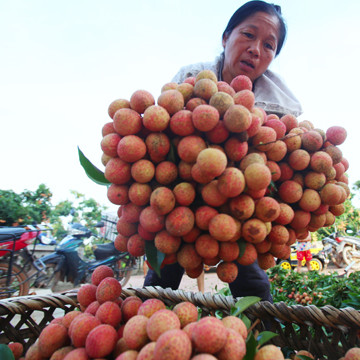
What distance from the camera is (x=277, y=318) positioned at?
0.92m

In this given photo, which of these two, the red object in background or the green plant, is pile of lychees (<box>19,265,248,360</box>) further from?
the red object in background

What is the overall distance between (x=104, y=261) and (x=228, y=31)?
15.3ft

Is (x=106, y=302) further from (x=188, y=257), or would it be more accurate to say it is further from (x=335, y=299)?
(x=335, y=299)

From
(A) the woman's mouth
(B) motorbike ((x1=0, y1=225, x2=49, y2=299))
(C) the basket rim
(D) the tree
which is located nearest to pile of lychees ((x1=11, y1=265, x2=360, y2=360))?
(C) the basket rim

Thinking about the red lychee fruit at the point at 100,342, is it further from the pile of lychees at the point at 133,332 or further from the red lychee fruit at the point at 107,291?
the red lychee fruit at the point at 107,291

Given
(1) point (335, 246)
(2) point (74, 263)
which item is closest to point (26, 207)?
(2) point (74, 263)

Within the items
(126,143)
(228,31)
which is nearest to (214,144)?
(126,143)

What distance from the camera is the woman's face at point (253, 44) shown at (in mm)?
1236

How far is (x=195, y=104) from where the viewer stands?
798 millimetres

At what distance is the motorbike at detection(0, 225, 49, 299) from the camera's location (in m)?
3.39

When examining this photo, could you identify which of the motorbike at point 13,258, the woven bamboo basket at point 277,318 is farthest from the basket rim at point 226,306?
the motorbike at point 13,258

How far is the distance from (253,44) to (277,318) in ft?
3.94

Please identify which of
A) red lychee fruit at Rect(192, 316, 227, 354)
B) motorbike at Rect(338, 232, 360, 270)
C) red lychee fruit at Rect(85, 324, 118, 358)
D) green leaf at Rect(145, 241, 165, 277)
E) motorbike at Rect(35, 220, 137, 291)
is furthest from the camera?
motorbike at Rect(338, 232, 360, 270)

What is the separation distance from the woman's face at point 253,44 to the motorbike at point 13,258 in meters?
3.54
